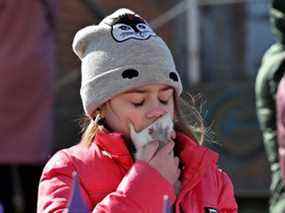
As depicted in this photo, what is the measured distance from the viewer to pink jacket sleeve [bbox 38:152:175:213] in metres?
2.95

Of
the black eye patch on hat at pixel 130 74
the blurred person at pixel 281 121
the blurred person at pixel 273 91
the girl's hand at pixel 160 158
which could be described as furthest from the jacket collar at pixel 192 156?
the blurred person at pixel 273 91

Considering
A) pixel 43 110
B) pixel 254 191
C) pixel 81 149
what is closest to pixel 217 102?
pixel 254 191

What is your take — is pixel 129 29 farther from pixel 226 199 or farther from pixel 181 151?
pixel 226 199

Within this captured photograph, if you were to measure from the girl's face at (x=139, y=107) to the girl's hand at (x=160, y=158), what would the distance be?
0.24 feet

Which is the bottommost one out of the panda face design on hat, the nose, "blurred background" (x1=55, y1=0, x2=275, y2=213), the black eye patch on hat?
"blurred background" (x1=55, y1=0, x2=275, y2=213)

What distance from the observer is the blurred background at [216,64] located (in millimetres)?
7609

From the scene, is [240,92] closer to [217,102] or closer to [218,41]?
[217,102]

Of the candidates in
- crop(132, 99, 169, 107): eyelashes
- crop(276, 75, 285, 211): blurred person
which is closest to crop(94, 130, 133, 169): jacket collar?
crop(132, 99, 169, 107): eyelashes

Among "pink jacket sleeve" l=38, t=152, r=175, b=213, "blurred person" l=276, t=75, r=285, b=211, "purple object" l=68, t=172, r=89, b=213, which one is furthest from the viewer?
"blurred person" l=276, t=75, r=285, b=211

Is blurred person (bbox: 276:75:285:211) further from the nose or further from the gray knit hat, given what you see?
the nose

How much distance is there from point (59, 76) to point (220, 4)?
2038 millimetres

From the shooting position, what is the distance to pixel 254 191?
301 inches

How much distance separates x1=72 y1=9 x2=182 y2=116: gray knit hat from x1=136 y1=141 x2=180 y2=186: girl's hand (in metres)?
0.22

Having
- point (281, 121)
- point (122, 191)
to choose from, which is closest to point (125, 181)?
point (122, 191)
